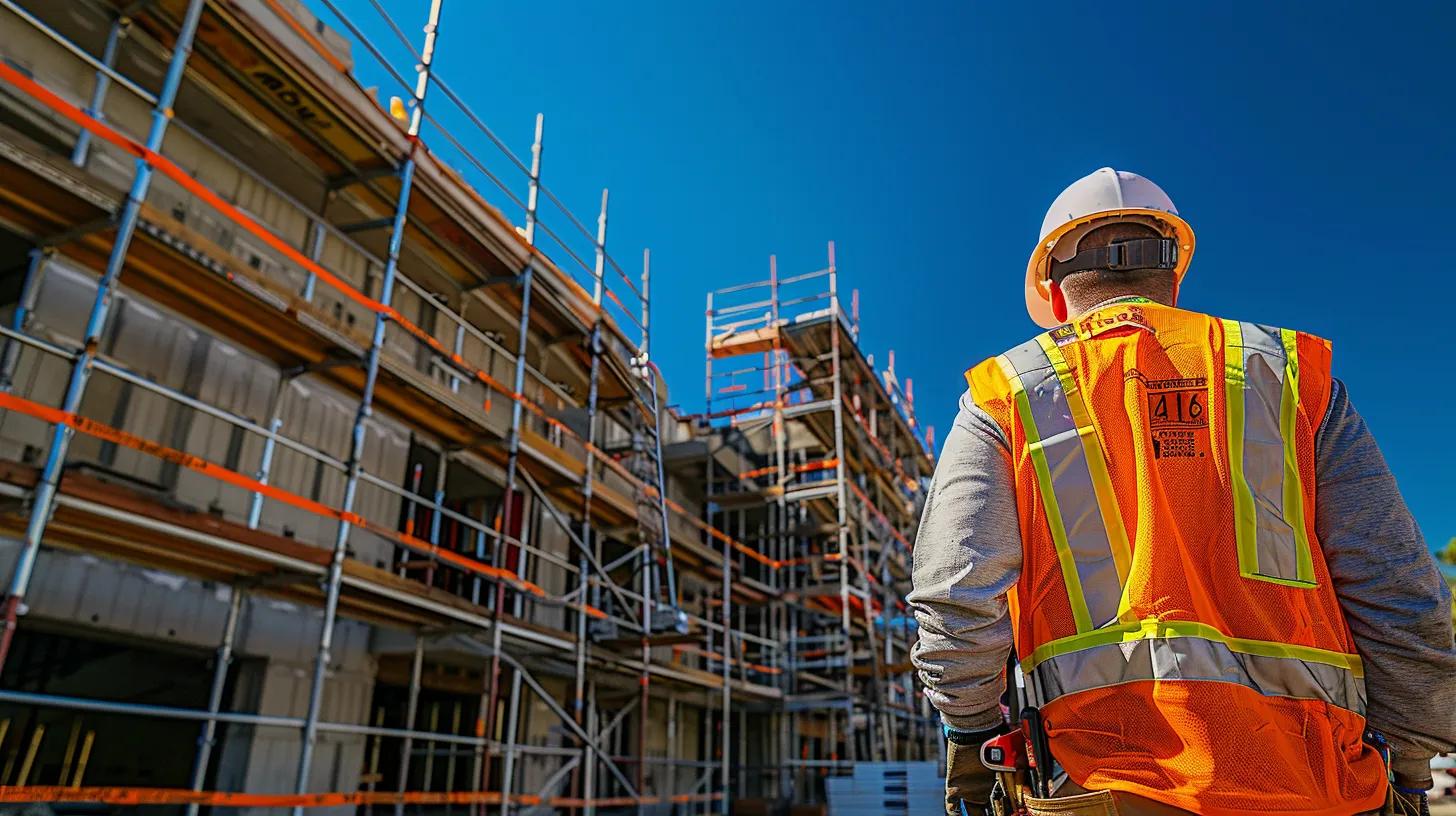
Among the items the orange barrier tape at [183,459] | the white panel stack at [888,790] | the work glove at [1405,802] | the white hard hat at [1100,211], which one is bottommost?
the white panel stack at [888,790]

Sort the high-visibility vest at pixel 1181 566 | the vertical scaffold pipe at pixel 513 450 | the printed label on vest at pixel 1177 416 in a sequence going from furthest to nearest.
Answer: the vertical scaffold pipe at pixel 513 450 < the printed label on vest at pixel 1177 416 < the high-visibility vest at pixel 1181 566

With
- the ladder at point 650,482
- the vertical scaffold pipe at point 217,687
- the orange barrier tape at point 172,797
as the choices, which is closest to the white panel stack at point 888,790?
the ladder at point 650,482

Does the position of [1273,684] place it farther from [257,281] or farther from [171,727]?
[171,727]

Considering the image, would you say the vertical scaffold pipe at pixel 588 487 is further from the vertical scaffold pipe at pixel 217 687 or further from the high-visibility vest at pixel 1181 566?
the high-visibility vest at pixel 1181 566

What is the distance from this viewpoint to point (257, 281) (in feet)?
20.1

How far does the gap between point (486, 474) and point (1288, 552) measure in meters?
9.16

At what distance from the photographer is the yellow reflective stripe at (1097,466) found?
165 centimetres

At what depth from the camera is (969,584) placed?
1696mm

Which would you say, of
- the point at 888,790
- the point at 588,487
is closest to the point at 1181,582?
the point at 588,487

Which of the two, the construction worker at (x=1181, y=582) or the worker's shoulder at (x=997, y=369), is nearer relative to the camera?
the construction worker at (x=1181, y=582)

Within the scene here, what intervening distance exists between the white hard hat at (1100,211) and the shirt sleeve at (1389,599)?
1.89ft

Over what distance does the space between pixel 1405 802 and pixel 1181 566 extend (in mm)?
579

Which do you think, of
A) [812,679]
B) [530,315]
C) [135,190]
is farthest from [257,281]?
[812,679]

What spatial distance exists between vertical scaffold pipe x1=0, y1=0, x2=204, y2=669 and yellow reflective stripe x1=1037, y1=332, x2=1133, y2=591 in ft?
15.8
